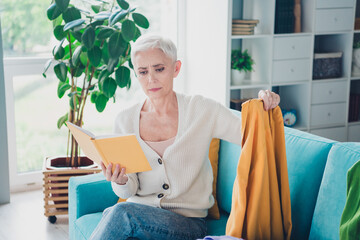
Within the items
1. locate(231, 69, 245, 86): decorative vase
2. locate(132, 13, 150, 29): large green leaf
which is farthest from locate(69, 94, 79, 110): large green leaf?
locate(231, 69, 245, 86): decorative vase

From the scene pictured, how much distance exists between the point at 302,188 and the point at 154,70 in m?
0.75

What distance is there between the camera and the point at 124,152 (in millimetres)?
1732

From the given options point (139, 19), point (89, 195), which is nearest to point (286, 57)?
point (139, 19)

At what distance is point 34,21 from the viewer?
344 centimetres

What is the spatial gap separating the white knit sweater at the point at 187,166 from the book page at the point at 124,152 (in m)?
0.19

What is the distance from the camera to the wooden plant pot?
9.82 ft

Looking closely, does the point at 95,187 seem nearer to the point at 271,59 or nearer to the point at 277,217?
the point at 277,217

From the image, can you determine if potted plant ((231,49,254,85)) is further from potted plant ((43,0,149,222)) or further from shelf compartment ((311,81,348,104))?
potted plant ((43,0,149,222))

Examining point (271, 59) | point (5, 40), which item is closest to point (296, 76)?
point (271, 59)

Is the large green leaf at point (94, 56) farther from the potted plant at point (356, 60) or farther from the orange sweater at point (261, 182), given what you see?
the potted plant at point (356, 60)

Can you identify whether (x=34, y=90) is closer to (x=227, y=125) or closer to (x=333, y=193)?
(x=227, y=125)

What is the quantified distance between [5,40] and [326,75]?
2.42 m

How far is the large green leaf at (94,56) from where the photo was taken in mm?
2818

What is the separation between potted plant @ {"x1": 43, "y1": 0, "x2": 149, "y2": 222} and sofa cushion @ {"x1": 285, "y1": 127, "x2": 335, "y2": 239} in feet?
4.28
